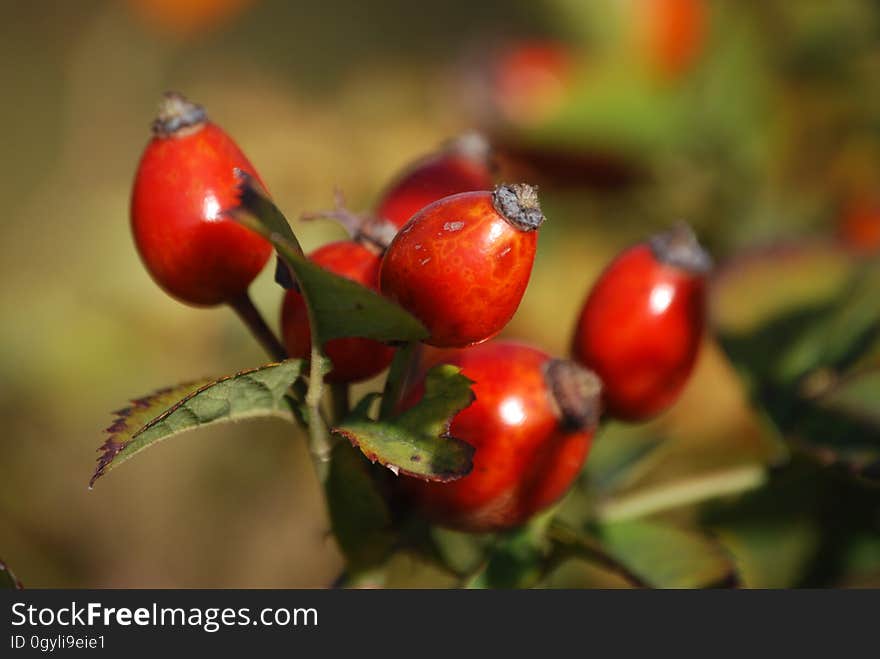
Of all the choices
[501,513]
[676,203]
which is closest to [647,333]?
[501,513]

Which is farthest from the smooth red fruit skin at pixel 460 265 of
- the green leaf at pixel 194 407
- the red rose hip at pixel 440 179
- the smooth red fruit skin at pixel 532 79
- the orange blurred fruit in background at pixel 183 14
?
the orange blurred fruit in background at pixel 183 14

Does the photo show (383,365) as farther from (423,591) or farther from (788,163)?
(788,163)

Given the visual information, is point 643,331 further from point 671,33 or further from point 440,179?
point 671,33

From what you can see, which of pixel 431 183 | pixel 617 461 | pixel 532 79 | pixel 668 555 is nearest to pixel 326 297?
pixel 431 183

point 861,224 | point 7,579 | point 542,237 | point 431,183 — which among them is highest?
point 542,237

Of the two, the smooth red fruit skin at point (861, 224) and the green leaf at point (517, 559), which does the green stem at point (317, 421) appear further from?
the smooth red fruit skin at point (861, 224)

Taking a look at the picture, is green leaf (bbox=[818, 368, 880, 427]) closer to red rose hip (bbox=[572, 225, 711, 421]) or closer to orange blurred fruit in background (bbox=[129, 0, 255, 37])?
red rose hip (bbox=[572, 225, 711, 421])

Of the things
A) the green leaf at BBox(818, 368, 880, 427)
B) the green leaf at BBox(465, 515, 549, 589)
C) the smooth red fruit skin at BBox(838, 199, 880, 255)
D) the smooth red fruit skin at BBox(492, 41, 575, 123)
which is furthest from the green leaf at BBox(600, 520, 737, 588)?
the smooth red fruit skin at BBox(492, 41, 575, 123)
